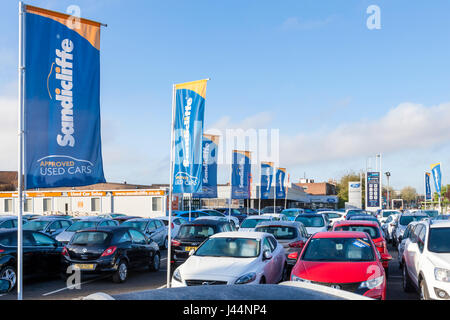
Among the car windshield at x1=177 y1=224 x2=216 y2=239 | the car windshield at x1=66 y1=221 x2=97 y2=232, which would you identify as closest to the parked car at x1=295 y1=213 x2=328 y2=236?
the car windshield at x1=177 y1=224 x2=216 y2=239

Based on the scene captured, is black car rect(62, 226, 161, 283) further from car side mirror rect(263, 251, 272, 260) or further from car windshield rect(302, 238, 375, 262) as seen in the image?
car windshield rect(302, 238, 375, 262)

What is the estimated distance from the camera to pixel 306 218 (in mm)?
19656

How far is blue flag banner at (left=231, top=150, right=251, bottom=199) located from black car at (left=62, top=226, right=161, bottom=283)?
18.2m

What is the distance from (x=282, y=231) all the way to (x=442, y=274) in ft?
22.4

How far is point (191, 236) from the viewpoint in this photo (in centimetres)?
1323

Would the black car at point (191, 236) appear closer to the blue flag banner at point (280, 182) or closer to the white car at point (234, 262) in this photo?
the white car at point (234, 262)

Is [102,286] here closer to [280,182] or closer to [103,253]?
[103,253]

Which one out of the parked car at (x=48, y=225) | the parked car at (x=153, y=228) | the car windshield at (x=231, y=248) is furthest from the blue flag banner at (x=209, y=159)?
the car windshield at (x=231, y=248)

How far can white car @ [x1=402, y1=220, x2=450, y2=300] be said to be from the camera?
712 centimetres

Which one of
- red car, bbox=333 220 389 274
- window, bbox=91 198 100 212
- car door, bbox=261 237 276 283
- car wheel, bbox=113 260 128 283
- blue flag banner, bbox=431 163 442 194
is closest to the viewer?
car door, bbox=261 237 276 283

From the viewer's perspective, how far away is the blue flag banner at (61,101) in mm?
7422
